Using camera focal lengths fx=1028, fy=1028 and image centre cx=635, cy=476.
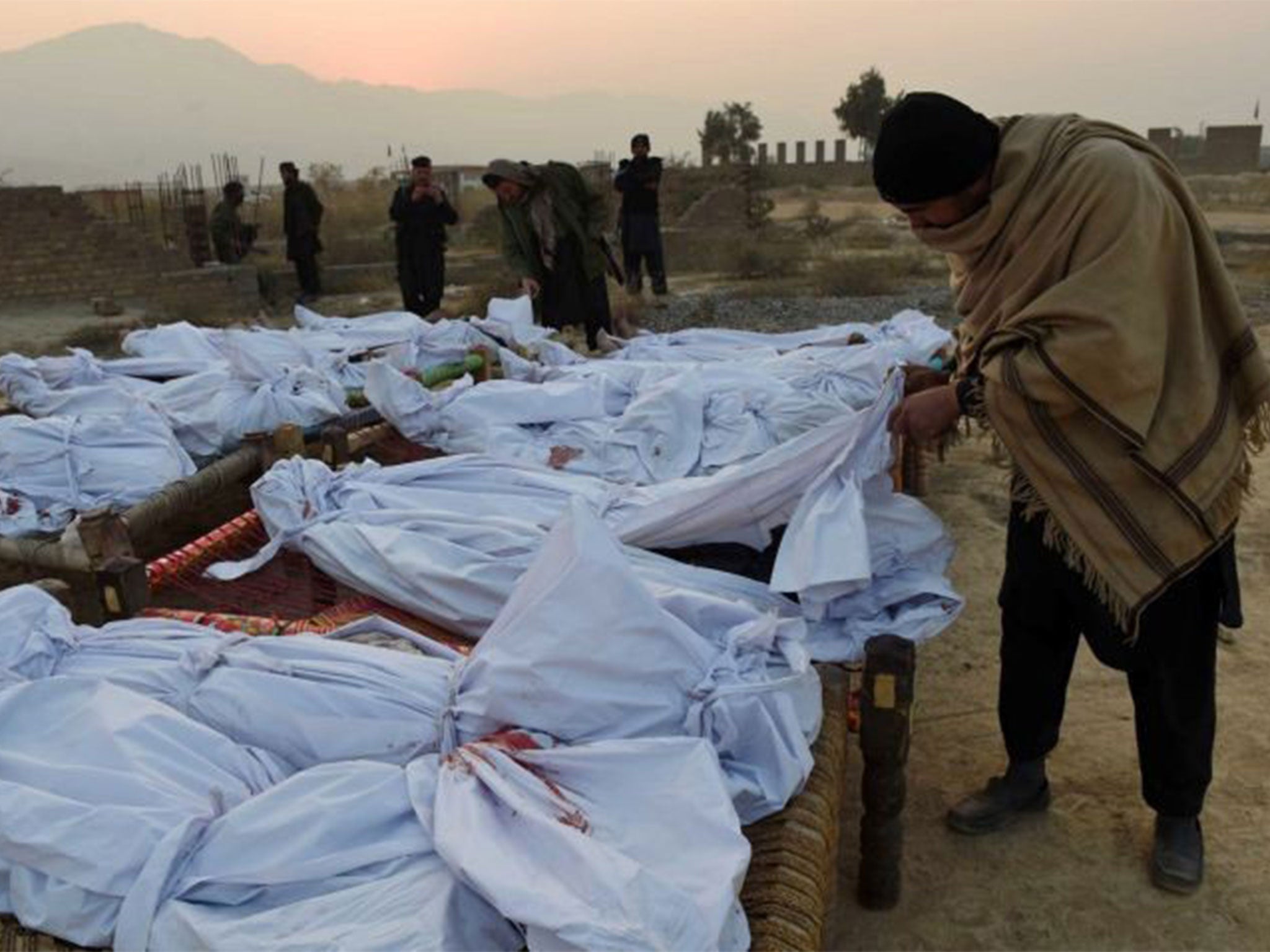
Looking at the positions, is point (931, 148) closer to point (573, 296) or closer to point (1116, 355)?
point (1116, 355)

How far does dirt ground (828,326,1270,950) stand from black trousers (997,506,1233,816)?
6.6 inches

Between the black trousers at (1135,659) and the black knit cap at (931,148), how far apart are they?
2.22 feet

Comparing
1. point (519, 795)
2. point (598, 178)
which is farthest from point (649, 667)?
point (598, 178)

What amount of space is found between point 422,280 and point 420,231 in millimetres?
395

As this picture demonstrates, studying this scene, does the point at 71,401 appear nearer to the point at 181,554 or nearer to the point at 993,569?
the point at 181,554

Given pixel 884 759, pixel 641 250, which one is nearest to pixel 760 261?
pixel 641 250

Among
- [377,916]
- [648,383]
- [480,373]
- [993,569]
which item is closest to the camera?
[377,916]

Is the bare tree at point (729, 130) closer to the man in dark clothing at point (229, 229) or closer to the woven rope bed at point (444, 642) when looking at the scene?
the man in dark clothing at point (229, 229)

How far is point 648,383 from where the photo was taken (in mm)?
3775

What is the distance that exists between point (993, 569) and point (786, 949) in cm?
239

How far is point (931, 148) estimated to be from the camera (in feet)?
5.41

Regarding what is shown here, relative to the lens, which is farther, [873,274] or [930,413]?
[873,274]

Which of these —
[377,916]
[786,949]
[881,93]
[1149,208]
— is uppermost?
[881,93]

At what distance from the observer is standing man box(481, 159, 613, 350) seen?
17.8 feet
